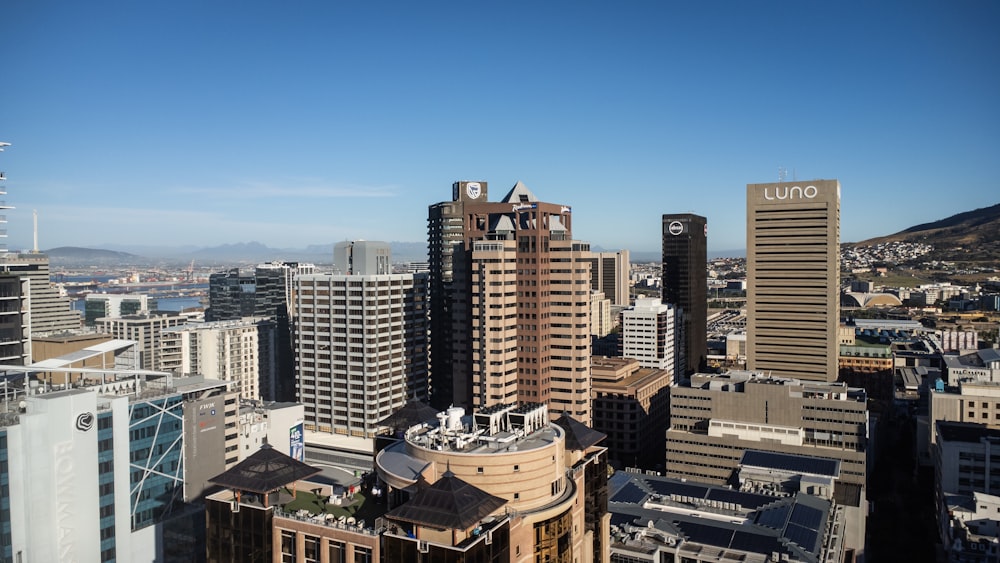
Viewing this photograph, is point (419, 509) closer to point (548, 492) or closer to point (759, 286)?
point (548, 492)

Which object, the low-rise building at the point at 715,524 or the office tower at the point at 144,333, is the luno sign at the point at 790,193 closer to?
the low-rise building at the point at 715,524

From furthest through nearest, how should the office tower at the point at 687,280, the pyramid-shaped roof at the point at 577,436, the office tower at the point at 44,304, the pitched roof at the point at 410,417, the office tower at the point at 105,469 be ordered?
1. the office tower at the point at 687,280
2. the office tower at the point at 44,304
3. the pitched roof at the point at 410,417
4. the office tower at the point at 105,469
5. the pyramid-shaped roof at the point at 577,436

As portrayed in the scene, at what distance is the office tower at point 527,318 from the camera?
3474 inches

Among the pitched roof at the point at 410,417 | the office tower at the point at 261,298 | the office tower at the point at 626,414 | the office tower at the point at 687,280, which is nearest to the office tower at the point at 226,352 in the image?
the office tower at the point at 261,298

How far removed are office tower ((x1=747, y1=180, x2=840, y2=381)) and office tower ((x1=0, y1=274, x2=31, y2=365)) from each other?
110150 mm

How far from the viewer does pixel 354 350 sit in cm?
9638

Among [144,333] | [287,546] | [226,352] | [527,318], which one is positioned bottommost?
[226,352]

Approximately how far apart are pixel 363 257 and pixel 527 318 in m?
25.0

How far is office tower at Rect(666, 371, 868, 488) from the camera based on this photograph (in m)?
85.8

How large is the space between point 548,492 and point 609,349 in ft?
480

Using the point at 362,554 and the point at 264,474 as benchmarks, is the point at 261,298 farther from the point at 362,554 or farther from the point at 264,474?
the point at 362,554

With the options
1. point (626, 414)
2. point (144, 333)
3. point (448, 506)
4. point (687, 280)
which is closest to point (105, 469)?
point (448, 506)

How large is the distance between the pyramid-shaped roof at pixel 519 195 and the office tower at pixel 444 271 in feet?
22.7

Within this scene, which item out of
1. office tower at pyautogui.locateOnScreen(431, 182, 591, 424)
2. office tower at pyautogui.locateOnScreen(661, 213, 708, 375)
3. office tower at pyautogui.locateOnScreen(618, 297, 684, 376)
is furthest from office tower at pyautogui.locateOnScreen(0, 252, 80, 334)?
office tower at pyautogui.locateOnScreen(661, 213, 708, 375)
